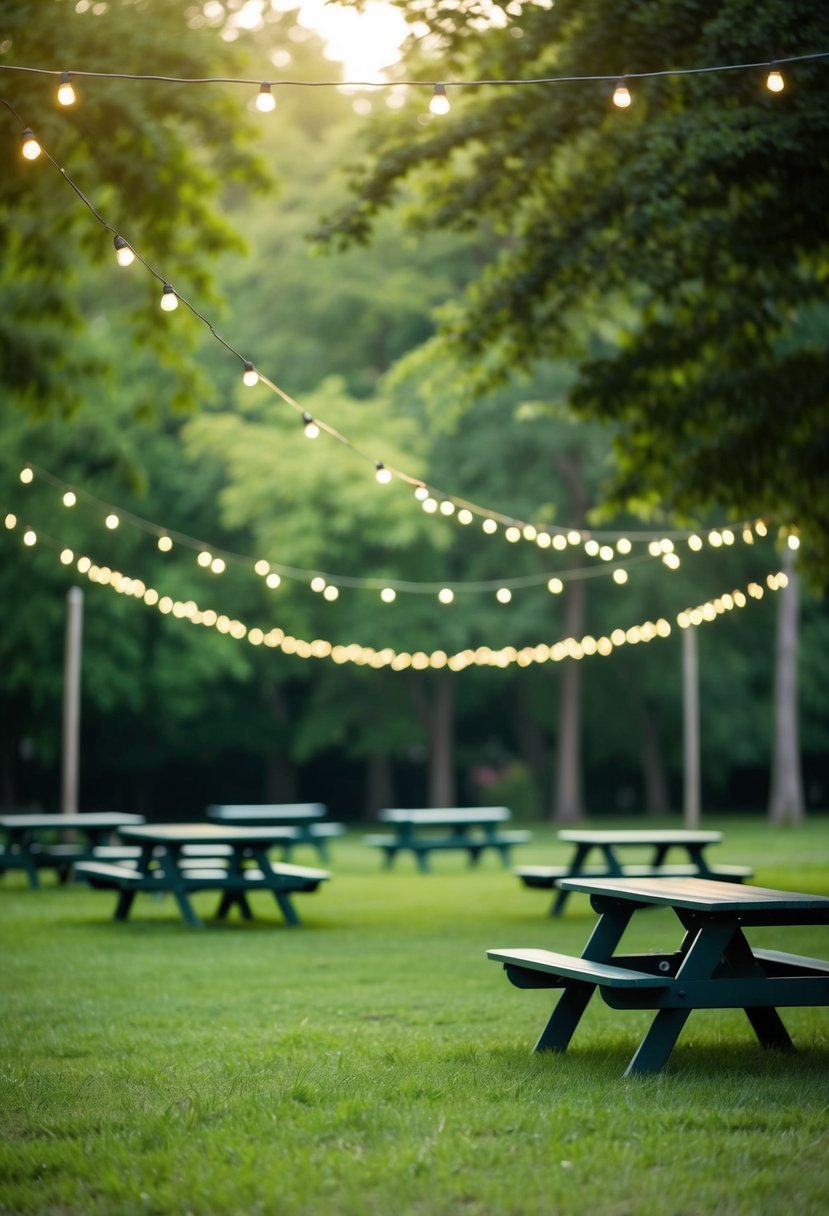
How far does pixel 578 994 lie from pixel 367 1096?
1294mm

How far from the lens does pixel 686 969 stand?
220 inches

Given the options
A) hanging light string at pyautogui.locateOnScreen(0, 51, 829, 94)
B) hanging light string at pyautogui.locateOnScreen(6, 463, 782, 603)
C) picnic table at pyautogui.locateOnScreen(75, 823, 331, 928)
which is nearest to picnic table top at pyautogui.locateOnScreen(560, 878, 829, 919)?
hanging light string at pyautogui.locateOnScreen(0, 51, 829, 94)

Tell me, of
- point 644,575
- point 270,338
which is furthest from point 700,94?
point 270,338

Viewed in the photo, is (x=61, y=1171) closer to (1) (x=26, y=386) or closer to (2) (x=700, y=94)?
(2) (x=700, y=94)

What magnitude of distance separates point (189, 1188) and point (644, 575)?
26.9 metres

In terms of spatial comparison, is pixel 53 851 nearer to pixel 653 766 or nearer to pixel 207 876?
pixel 207 876

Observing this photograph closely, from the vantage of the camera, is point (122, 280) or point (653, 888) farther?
point (122, 280)

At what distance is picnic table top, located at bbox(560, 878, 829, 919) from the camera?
5.48 meters

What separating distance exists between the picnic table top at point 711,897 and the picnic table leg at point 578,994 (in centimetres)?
14

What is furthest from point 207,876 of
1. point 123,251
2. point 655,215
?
point 123,251

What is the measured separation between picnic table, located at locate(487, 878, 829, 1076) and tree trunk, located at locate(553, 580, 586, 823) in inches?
919

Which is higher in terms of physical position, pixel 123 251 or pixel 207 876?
pixel 123 251

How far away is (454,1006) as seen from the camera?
7.48 m

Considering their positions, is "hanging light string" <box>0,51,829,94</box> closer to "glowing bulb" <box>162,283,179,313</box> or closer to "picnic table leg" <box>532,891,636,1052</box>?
"glowing bulb" <box>162,283,179,313</box>
